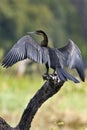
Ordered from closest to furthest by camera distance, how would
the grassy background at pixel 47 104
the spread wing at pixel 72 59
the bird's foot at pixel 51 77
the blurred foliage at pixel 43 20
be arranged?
the bird's foot at pixel 51 77, the spread wing at pixel 72 59, the grassy background at pixel 47 104, the blurred foliage at pixel 43 20

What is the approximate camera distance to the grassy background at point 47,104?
47.5 feet

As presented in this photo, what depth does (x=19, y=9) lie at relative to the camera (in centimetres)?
4891

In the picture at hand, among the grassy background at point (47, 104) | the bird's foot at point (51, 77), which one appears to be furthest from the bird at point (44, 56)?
the grassy background at point (47, 104)

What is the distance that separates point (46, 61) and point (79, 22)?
154 ft

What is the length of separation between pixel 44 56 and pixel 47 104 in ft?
21.2

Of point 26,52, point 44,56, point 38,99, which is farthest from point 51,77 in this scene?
point 26,52

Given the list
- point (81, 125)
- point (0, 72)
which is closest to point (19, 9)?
point (0, 72)

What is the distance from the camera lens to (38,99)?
317 inches

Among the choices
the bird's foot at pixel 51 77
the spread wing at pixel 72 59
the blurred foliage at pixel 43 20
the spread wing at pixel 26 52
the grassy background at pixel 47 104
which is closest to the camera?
the bird's foot at pixel 51 77

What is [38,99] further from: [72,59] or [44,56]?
[72,59]

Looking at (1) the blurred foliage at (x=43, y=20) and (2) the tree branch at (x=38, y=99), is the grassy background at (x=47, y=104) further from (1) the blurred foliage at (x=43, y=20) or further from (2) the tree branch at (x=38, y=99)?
(1) the blurred foliage at (x=43, y=20)

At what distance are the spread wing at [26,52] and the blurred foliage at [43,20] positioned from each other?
99.0ft

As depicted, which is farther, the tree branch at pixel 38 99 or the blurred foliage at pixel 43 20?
the blurred foliage at pixel 43 20

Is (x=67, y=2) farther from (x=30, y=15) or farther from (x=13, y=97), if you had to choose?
(x=13, y=97)
